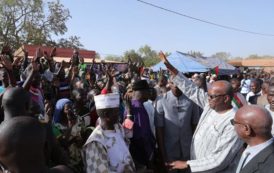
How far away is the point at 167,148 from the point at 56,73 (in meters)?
4.07

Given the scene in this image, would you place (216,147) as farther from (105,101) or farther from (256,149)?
(105,101)

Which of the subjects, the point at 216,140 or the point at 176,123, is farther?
the point at 176,123

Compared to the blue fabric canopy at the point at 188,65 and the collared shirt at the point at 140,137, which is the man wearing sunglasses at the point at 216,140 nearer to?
the collared shirt at the point at 140,137

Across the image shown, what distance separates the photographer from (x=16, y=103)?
2656 mm

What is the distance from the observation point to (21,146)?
50.1 inches

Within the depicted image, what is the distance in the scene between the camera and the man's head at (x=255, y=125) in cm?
241

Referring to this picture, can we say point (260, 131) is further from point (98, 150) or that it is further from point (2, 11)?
point (2, 11)

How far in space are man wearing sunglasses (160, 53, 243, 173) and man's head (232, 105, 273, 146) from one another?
2.05ft

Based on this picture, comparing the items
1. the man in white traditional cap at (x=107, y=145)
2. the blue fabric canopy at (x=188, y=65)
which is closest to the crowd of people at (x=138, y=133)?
the man in white traditional cap at (x=107, y=145)

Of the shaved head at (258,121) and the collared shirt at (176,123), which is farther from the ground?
the shaved head at (258,121)

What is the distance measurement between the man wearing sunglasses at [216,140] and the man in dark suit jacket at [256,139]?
59 cm

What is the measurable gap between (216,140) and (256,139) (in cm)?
78

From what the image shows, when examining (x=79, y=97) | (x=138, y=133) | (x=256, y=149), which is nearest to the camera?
(x=256, y=149)

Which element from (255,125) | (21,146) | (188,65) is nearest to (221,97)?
(255,125)
